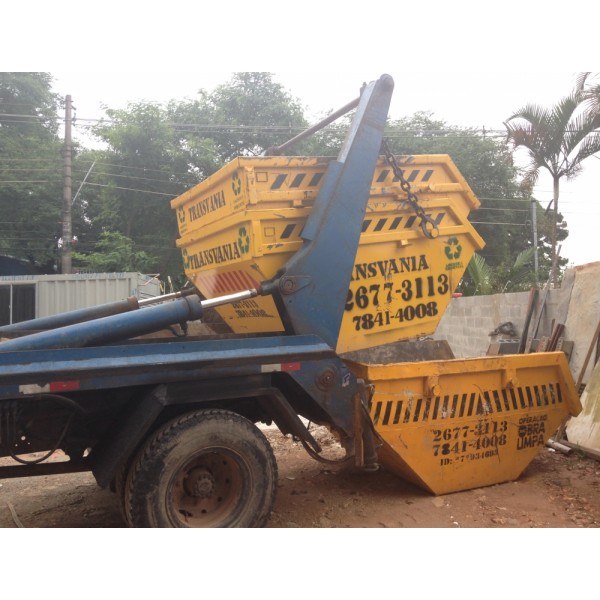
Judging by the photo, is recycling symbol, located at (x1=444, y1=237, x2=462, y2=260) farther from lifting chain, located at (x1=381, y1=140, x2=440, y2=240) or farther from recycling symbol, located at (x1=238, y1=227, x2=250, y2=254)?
recycling symbol, located at (x1=238, y1=227, x2=250, y2=254)

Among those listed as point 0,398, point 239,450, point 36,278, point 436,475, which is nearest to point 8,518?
point 0,398

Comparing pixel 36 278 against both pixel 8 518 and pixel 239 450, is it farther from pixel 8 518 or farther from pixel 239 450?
pixel 239 450

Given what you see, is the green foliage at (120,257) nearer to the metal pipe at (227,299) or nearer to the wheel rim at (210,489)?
the metal pipe at (227,299)

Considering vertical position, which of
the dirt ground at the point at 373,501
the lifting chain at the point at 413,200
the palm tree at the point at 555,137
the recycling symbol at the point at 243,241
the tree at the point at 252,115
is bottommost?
the dirt ground at the point at 373,501

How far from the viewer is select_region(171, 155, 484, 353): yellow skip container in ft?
12.2

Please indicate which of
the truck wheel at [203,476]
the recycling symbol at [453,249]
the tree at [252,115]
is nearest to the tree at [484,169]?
the tree at [252,115]

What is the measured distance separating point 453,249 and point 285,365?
1727 mm

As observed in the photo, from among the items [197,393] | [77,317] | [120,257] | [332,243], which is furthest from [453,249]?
[120,257]

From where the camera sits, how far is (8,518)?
→ 3.99m

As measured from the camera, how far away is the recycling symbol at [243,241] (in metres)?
3.71

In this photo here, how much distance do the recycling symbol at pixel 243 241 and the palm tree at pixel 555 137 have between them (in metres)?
7.53

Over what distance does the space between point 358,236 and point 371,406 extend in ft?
3.65

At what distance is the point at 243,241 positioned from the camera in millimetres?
3766

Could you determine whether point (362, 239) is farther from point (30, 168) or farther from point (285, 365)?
point (30, 168)
